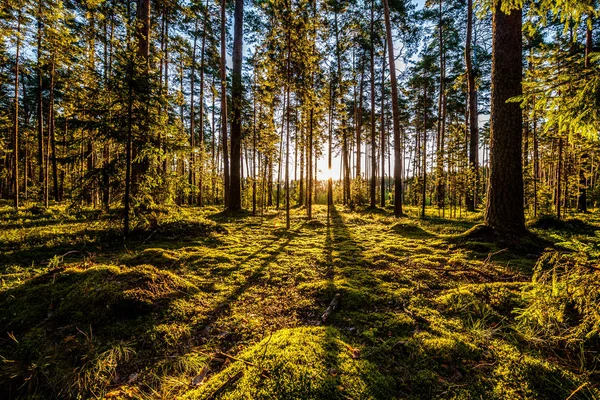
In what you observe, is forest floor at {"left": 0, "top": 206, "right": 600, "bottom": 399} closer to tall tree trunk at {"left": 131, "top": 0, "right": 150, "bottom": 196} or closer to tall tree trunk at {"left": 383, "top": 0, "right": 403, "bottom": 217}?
tall tree trunk at {"left": 131, "top": 0, "right": 150, "bottom": 196}

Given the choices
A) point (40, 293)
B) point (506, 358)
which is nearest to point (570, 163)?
point (506, 358)

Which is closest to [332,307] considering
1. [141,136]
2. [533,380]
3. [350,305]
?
[350,305]

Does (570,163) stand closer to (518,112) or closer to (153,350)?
(518,112)

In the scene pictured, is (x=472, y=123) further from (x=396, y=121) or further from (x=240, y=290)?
(x=240, y=290)

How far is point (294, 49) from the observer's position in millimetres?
8266

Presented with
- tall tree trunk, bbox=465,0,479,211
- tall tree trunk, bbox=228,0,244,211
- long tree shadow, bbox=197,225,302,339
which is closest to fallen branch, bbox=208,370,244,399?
long tree shadow, bbox=197,225,302,339

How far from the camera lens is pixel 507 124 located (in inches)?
204

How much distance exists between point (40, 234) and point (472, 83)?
701 inches

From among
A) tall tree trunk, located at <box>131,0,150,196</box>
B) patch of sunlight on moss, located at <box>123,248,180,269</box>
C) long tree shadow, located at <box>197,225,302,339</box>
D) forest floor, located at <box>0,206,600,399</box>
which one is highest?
tall tree trunk, located at <box>131,0,150,196</box>

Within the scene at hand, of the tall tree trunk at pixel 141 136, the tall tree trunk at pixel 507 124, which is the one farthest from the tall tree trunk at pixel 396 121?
the tall tree trunk at pixel 141 136

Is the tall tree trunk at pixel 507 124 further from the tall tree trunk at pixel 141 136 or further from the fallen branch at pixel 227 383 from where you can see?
the tall tree trunk at pixel 141 136

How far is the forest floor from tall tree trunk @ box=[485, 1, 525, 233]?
100 cm

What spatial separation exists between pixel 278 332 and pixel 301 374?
2.27ft

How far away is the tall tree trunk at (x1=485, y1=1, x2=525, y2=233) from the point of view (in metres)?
5.15
